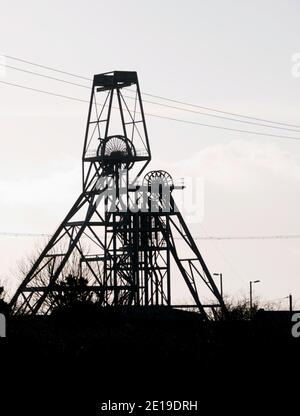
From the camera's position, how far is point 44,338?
148ft

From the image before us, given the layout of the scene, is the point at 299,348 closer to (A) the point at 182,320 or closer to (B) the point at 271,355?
(B) the point at 271,355

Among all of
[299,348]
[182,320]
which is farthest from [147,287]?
[299,348]

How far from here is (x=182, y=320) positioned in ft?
234

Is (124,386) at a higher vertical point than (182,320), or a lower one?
lower

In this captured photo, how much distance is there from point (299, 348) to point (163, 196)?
102 feet

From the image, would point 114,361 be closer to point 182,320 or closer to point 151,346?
point 151,346
